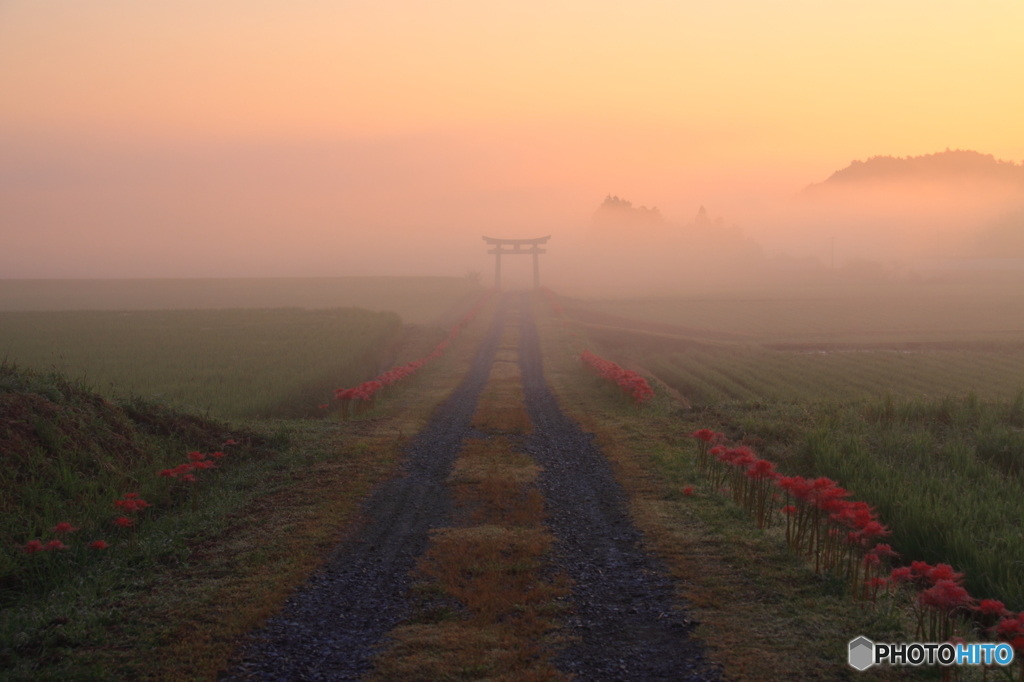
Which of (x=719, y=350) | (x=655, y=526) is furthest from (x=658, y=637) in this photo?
(x=719, y=350)

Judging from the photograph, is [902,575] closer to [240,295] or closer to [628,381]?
[628,381]

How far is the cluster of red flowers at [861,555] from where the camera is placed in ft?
14.8

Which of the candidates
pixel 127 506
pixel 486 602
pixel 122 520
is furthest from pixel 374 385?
pixel 486 602

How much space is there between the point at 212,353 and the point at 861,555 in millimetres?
21863

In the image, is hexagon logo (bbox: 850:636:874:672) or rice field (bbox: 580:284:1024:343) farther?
rice field (bbox: 580:284:1024:343)

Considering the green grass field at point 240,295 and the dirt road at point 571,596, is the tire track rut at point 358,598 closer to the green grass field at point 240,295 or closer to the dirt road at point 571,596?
the dirt road at point 571,596

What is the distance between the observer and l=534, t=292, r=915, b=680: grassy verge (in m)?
4.87

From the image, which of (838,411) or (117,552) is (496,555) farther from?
(838,411)

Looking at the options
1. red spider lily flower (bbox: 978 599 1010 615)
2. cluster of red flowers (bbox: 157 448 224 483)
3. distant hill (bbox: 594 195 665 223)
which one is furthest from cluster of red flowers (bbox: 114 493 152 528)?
distant hill (bbox: 594 195 665 223)

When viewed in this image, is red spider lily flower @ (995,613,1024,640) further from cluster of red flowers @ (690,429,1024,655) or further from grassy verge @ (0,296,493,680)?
grassy verge @ (0,296,493,680)

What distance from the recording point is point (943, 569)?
4656 mm

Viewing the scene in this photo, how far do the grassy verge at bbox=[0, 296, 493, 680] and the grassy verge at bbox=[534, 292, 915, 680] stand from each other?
3465 mm

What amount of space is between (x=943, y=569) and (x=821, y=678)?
1090 millimetres

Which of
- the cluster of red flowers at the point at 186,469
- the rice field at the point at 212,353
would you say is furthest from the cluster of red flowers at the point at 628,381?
the cluster of red flowers at the point at 186,469
